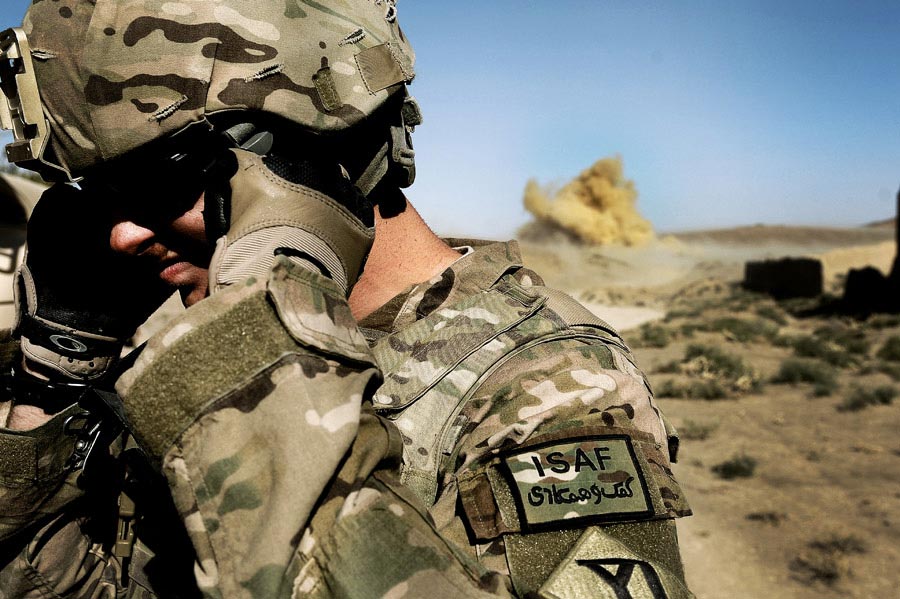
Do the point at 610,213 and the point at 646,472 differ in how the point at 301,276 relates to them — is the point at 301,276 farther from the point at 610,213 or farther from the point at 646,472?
the point at 610,213

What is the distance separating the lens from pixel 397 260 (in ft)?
7.12

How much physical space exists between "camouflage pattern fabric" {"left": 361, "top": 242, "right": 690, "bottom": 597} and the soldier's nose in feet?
2.25

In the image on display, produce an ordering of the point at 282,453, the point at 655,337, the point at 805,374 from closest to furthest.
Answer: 1. the point at 282,453
2. the point at 805,374
3. the point at 655,337

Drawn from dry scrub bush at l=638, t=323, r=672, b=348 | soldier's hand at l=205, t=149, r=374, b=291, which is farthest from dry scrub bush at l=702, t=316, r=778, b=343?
soldier's hand at l=205, t=149, r=374, b=291

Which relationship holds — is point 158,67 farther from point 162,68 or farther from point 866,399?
point 866,399

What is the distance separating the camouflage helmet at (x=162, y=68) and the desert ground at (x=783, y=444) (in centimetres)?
522

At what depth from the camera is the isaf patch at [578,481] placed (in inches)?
55.9

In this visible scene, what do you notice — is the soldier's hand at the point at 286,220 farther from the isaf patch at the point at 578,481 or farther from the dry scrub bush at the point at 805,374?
the dry scrub bush at the point at 805,374

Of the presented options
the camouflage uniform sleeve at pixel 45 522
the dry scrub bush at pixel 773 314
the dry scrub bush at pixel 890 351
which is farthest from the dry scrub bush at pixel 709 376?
the camouflage uniform sleeve at pixel 45 522

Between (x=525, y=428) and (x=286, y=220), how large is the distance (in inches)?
26.6

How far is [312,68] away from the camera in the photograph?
73.6 inches

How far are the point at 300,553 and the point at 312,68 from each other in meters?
1.27

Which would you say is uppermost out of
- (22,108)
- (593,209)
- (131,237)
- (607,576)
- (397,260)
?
(22,108)

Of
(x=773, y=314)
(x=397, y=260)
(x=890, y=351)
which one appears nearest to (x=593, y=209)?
(x=773, y=314)
